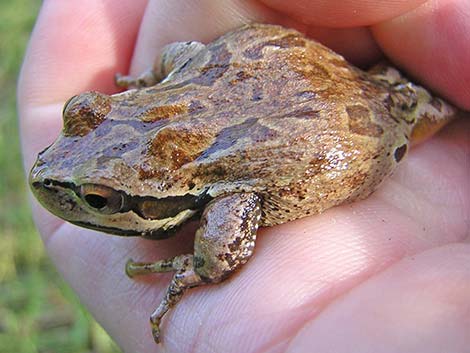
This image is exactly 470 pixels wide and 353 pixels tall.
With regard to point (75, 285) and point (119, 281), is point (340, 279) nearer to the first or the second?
point (119, 281)

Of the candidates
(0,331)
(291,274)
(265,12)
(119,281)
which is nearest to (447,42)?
(265,12)

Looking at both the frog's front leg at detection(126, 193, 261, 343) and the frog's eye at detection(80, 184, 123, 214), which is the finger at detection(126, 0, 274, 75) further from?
the frog's eye at detection(80, 184, 123, 214)

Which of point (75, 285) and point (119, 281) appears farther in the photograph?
point (75, 285)

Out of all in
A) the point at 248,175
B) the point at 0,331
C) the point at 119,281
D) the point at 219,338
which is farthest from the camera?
the point at 0,331

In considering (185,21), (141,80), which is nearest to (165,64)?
(141,80)

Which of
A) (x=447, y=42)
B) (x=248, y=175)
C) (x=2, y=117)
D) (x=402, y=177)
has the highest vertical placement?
(x=447, y=42)

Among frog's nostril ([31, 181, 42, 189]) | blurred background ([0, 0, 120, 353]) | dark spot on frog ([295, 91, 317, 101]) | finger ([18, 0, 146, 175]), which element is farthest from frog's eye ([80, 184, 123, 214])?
blurred background ([0, 0, 120, 353])
